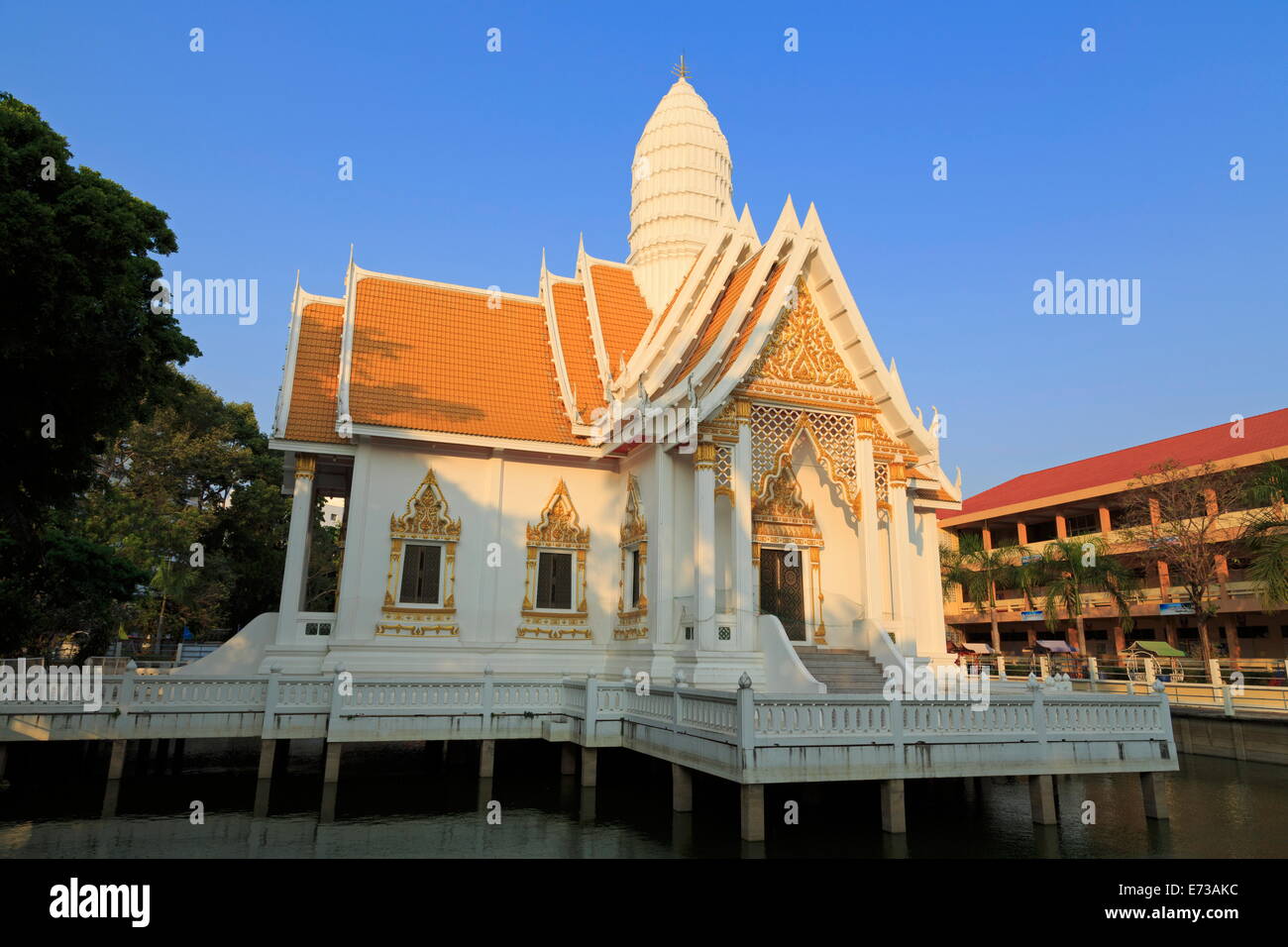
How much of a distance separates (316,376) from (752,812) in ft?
41.2

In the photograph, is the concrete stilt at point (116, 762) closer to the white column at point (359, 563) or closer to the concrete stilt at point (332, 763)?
the concrete stilt at point (332, 763)

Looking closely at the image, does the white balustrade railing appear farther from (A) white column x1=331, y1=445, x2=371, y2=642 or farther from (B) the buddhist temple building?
(A) white column x1=331, y1=445, x2=371, y2=642

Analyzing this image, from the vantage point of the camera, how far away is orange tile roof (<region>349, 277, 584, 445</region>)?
16.6 meters

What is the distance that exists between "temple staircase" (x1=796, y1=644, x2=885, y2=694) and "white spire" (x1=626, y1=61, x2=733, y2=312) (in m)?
10.5

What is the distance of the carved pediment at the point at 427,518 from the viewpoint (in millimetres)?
16094

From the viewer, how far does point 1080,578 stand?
103ft

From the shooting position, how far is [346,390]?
52.3 feet

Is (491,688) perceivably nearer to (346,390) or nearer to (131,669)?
(131,669)

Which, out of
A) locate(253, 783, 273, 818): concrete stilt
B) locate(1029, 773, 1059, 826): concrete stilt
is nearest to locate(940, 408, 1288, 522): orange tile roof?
locate(1029, 773, 1059, 826): concrete stilt
